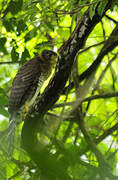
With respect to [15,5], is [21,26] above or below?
below

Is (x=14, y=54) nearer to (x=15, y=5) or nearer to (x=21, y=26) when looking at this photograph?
(x=21, y=26)

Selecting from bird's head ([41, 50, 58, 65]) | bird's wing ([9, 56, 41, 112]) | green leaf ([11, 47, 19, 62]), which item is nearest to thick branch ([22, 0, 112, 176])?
green leaf ([11, 47, 19, 62])

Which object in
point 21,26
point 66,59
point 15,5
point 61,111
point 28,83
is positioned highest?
point 15,5

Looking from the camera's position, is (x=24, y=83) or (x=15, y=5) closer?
(x=15, y=5)

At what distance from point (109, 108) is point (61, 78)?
2.51 m

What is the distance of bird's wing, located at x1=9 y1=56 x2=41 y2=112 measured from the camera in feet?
13.6

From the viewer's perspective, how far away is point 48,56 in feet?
14.1

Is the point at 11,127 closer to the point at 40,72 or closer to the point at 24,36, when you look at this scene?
the point at 40,72

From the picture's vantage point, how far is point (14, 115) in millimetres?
4230

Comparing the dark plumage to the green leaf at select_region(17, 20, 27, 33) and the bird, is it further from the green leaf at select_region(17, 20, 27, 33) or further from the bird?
the green leaf at select_region(17, 20, 27, 33)

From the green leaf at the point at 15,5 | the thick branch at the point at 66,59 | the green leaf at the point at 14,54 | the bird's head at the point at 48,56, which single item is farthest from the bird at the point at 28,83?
the thick branch at the point at 66,59

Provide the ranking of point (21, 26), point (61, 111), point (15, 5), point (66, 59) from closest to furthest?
point (61, 111) → point (66, 59) → point (21, 26) → point (15, 5)

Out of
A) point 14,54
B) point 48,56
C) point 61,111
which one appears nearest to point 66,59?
point 61,111

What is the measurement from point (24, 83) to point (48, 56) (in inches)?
22.9
